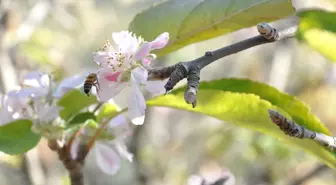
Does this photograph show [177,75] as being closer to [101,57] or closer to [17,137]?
[101,57]

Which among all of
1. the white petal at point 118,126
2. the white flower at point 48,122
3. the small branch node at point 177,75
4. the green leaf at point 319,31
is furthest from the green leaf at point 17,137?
the green leaf at point 319,31

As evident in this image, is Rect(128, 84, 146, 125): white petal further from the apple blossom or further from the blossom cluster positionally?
the apple blossom

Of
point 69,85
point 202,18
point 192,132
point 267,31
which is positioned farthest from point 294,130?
point 192,132

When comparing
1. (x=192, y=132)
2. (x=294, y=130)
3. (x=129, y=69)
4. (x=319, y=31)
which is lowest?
(x=294, y=130)

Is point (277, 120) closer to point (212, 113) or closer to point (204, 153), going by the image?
point (212, 113)

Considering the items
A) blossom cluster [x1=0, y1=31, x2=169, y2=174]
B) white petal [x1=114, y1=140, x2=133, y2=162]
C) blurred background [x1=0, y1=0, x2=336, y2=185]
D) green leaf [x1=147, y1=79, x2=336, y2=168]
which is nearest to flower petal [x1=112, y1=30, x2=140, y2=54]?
blossom cluster [x1=0, y1=31, x2=169, y2=174]
